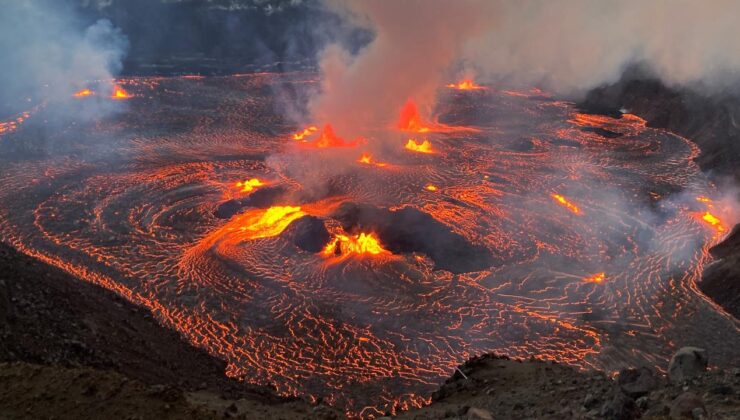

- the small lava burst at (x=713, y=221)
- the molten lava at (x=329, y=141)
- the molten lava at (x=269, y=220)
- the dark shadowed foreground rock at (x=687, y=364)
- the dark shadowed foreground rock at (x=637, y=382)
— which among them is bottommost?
the dark shadowed foreground rock at (x=637, y=382)

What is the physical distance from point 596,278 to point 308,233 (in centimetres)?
1852

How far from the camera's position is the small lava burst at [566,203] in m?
41.6

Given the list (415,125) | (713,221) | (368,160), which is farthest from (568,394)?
(415,125)

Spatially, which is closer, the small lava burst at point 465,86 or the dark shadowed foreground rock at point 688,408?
the dark shadowed foreground rock at point 688,408

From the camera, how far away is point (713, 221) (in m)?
40.9

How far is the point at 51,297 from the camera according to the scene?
20250 mm

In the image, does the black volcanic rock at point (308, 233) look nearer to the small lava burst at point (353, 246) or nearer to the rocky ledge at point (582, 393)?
the small lava burst at point (353, 246)

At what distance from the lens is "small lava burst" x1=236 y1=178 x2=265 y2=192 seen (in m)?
44.1

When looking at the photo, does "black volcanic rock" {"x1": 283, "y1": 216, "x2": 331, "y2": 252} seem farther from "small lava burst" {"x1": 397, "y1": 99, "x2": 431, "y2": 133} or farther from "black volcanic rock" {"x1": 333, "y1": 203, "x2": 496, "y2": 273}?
"small lava burst" {"x1": 397, "y1": 99, "x2": 431, "y2": 133}

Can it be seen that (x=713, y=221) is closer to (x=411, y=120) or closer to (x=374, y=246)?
(x=374, y=246)

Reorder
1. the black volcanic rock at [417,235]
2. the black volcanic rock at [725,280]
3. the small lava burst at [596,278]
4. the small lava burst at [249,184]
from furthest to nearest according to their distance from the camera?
the small lava burst at [249,184]
the black volcanic rock at [417,235]
the small lava burst at [596,278]
the black volcanic rock at [725,280]

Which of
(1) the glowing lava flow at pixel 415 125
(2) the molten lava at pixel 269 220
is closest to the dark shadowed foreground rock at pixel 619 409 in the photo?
(2) the molten lava at pixel 269 220

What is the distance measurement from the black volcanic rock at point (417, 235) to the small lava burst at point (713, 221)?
19687mm

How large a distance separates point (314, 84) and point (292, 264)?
259 ft
